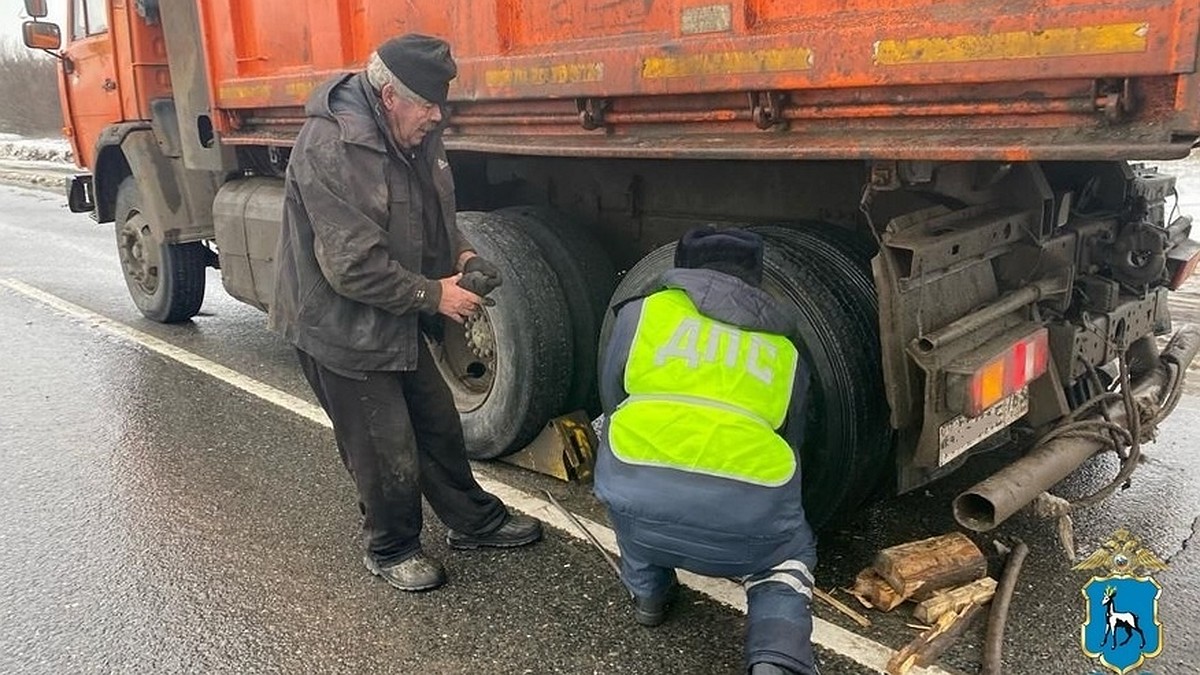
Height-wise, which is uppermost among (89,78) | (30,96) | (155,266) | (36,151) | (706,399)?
(30,96)

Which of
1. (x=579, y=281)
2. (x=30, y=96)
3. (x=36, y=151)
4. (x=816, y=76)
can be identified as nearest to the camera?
(x=816, y=76)

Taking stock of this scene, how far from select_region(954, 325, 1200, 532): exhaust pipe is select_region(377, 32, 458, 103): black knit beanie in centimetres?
200

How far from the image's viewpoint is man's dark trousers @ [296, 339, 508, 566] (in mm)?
3158

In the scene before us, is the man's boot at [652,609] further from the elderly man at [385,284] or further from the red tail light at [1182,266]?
the red tail light at [1182,266]

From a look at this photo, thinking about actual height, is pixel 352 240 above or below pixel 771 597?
above

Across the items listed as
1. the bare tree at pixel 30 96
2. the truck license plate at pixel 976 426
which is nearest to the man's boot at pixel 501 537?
the truck license plate at pixel 976 426

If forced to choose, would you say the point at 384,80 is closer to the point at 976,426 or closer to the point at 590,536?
the point at 590,536

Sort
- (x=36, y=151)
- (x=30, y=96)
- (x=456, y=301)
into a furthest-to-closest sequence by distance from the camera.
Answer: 1. (x=30, y=96)
2. (x=36, y=151)
3. (x=456, y=301)

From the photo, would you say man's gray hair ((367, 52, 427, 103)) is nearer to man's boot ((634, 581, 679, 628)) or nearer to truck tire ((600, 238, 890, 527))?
truck tire ((600, 238, 890, 527))

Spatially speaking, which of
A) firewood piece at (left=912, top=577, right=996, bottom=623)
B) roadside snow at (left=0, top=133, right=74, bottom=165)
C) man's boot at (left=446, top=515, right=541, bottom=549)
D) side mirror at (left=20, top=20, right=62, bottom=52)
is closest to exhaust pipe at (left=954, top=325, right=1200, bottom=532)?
firewood piece at (left=912, top=577, right=996, bottom=623)

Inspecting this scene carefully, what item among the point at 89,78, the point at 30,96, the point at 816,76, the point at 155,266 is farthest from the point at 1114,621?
the point at 30,96

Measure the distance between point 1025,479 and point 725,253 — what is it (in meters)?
1.11

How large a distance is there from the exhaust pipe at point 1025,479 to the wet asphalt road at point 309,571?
12.9 inches

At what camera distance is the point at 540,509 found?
3773 mm
